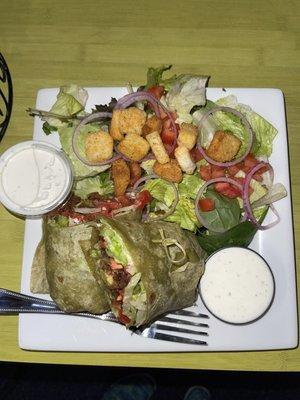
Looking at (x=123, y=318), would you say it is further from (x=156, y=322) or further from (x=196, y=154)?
(x=196, y=154)

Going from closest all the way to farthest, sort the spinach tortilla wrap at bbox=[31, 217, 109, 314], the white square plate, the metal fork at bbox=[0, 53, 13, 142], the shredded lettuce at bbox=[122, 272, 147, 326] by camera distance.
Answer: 1. the shredded lettuce at bbox=[122, 272, 147, 326]
2. the spinach tortilla wrap at bbox=[31, 217, 109, 314]
3. the white square plate
4. the metal fork at bbox=[0, 53, 13, 142]

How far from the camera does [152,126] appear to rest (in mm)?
2400

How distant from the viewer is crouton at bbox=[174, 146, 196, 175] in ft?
7.73

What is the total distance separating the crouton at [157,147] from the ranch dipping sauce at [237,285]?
46cm

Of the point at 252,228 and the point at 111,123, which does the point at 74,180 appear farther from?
the point at 252,228

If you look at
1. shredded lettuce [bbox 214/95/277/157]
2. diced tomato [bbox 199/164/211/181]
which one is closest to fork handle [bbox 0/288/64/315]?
diced tomato [bbox 199/164/211/181]

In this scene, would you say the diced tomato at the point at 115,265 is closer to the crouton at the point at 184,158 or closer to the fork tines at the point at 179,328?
the fork tines at the point at 179,328

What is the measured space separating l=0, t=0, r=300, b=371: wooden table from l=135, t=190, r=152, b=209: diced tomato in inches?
25.2

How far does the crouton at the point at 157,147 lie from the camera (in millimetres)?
2338

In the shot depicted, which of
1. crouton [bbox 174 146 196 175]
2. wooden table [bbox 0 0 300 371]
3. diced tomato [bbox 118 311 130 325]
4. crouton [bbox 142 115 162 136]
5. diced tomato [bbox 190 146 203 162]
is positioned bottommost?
diced tomato [bbox 118 311 130 325]

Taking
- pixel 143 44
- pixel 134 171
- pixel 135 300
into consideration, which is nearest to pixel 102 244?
pixel 135 300

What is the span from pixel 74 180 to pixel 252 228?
814 millimetres

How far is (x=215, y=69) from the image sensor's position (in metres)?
2.75

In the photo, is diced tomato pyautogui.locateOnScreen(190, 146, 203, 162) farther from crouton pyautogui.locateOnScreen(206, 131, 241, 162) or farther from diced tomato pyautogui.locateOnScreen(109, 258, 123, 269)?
diced tomato pyautogui.locateOnScreen(109, 258, 123, 269)
